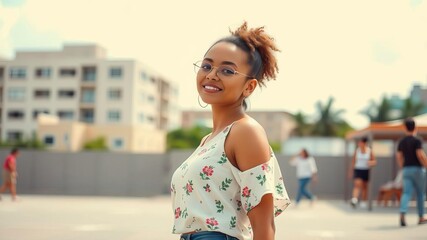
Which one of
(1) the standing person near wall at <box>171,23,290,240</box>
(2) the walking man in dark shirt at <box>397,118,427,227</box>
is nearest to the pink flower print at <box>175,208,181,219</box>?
(1) the standing person near wall at <box>171,23,290,240</box>

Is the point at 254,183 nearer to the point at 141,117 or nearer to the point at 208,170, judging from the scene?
the point at 208,170

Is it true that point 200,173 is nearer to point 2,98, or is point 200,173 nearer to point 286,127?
point 2,98

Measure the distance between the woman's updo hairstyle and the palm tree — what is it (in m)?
71.6

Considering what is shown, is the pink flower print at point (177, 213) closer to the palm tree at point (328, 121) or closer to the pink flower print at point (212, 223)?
the pink flower print at point (212, 223)

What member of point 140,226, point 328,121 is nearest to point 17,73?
point 328,121

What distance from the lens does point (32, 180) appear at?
2309cm

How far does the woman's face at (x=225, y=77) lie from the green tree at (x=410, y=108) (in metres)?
62.6

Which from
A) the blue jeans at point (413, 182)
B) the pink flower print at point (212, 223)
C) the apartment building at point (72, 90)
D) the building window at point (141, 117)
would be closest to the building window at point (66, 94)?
the apartment building at point (72, 90)

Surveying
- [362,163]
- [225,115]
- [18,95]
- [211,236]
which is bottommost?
[362,163]

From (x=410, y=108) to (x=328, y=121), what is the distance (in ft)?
42.7

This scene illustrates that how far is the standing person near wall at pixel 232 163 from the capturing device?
2.12 meters

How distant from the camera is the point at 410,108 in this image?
62312mm

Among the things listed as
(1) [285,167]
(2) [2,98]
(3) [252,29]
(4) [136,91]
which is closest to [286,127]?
(4) [136,91]

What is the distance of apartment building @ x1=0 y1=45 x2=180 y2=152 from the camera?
2852 inches
